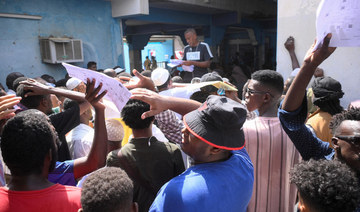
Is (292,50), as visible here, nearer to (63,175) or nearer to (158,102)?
(158,102)

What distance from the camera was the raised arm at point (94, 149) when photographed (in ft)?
5.50

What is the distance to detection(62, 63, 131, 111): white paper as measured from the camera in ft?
5.01

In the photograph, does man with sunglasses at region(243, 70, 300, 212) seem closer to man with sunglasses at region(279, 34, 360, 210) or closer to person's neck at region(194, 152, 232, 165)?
man with sunglasses at region(279, 34, 360, 210)

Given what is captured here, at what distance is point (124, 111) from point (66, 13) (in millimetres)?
6366

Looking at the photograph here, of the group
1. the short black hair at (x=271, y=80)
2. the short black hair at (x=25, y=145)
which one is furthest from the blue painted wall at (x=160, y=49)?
the short black hair at (x=25, y=145)

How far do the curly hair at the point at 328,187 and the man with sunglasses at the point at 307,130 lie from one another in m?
0.25

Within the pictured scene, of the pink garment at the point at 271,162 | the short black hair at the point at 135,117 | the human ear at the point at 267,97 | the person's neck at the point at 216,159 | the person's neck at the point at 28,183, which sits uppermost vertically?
the human ear at the point at 267,97

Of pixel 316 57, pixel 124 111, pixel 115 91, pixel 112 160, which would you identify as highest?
pixel 316 57

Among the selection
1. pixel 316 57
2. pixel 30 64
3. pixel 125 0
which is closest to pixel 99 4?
pixel 125 0

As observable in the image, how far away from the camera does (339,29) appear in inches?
49.9

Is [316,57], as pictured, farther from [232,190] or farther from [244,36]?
[244,36]

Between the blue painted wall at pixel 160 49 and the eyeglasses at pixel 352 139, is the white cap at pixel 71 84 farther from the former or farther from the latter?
the blue painted wall at pixel 160 49

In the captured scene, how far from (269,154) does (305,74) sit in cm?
74

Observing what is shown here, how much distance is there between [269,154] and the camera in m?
1.97
